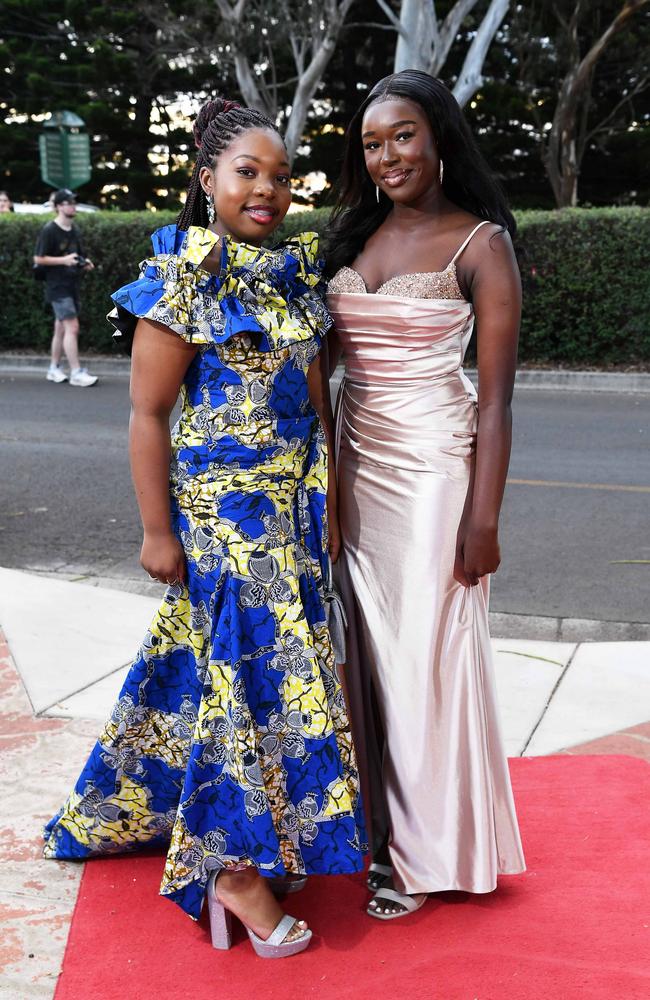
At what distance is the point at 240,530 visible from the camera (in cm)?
267

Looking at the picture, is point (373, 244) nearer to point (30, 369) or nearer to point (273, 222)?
point (273, 222)

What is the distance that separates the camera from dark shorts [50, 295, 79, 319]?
41.9ft

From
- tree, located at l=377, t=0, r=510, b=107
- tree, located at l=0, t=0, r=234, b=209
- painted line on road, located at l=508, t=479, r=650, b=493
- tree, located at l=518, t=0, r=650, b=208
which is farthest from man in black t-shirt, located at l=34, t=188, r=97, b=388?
tree, located at l=0, t=0, r=234, b=209

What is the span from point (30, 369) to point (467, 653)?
43.1ft

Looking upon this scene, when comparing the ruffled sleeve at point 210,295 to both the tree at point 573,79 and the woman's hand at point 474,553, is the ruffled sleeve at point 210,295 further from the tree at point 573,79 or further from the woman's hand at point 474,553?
the tree at point 573,79

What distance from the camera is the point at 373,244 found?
2.92 m

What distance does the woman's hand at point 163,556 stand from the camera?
8.88ft

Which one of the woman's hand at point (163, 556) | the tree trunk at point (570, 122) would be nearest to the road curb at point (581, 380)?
the tree trunk at point (570, 122)

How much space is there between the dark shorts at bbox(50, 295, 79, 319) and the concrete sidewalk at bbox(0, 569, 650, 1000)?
762cm

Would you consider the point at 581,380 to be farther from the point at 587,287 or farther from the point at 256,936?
the point at 256,936

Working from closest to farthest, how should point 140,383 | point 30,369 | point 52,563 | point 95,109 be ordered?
point 140,383, point 52,563, point 30,369, point 95,109

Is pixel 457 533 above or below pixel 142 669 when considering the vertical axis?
above

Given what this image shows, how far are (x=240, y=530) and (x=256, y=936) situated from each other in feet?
3.12

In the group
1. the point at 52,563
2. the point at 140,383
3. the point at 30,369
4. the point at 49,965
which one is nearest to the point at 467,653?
the point at 140,383
